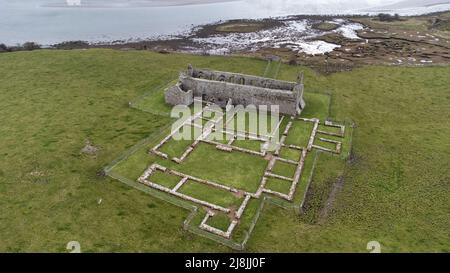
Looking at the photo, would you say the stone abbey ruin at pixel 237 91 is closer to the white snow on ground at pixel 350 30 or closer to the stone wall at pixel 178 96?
the stone wall at pixel 178 96

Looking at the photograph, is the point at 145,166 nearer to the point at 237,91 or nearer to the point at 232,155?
the point at 232,155

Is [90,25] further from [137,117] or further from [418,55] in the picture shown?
[418,55]

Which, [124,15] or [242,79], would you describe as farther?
[124,15]

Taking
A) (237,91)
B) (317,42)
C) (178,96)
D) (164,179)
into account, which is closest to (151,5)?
(317,42)

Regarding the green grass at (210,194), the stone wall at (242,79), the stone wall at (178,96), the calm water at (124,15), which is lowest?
the green grass at (210,194)

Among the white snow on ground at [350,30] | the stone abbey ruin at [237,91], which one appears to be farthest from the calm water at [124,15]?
the stone abbey ruin at [237,91]

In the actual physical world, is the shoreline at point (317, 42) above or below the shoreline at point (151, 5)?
below

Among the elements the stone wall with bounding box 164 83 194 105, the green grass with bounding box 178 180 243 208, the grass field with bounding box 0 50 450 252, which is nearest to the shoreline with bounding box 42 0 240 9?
the grass field with bounding box 0 50 450 252
